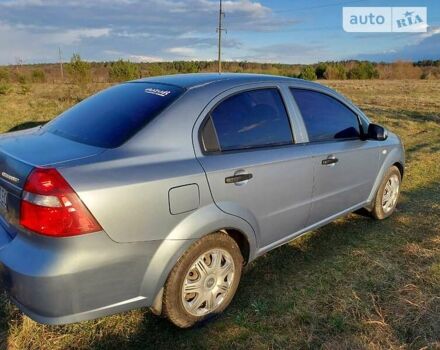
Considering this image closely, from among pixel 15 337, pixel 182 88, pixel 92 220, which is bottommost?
pixel 15 337

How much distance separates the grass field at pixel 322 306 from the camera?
2588mm

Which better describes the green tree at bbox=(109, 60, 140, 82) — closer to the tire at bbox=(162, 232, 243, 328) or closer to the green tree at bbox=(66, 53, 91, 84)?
the green tree at bbox=(66, 53, 91, 84)

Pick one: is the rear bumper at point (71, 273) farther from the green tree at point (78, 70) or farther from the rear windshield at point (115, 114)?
the green tree at point (78, 70)

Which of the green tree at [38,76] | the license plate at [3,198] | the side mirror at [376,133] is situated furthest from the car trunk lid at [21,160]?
the green tree at [38,76]

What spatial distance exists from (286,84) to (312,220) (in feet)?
3.95

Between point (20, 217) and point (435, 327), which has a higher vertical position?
point (20, 217)

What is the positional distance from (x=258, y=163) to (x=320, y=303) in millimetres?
1157

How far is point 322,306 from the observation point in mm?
2998

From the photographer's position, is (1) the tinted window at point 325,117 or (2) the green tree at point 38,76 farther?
(2) the green tree at point 38,76

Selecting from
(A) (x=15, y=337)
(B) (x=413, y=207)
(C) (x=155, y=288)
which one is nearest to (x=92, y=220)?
(C) (x=155, y=288)

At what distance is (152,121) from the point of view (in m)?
2.51

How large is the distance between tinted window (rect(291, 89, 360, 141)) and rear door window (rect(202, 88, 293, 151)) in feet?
0.91

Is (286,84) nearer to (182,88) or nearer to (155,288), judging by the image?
(182,88)

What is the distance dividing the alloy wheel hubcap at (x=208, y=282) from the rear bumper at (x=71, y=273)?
433 millimetres
